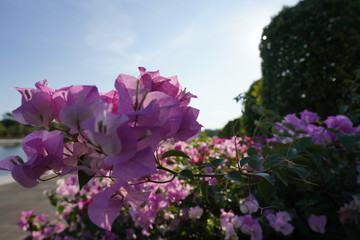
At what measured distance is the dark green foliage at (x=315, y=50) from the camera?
242 centimetres

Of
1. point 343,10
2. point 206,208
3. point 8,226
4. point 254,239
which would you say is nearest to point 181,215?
point 206,208

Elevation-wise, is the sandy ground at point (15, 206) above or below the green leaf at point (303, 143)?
below

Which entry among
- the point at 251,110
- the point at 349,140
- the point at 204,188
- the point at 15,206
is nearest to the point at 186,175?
the point at 204,188

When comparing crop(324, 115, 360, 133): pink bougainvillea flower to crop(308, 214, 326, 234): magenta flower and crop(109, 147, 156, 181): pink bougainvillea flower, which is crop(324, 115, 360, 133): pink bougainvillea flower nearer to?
crop(308, 214, 326, 234): magenta flower

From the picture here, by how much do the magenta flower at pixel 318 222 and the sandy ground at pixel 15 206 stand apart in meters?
2.26

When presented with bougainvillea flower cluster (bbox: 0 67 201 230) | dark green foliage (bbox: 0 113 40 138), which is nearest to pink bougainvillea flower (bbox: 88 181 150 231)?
bougainvillea flower cluster (bbox: 0 67 201 230)

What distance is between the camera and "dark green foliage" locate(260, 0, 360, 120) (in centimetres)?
242

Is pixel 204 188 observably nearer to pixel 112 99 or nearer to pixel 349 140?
pixel 112 99

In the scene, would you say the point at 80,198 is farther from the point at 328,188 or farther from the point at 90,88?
the point at 90,88

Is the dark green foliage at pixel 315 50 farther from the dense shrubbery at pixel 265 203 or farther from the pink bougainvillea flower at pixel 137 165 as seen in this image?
the pink bougainvillea flower at pixel 137 165

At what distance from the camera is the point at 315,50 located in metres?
2.48

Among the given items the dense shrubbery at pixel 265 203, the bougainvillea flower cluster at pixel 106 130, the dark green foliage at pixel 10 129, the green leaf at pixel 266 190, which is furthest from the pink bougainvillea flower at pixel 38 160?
the dark green foliage at pixel 10 129

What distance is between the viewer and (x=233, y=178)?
42 cm

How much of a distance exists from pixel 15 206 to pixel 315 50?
3868 mm
